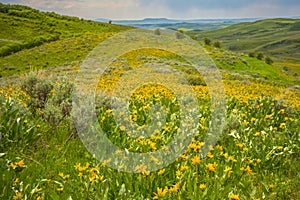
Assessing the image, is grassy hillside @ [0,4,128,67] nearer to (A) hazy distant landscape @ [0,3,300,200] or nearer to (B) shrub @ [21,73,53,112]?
(B) shrub @ [21,73,53,112]

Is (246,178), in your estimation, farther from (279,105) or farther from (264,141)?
(279,105)

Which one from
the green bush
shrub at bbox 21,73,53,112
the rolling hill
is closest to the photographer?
the green bush

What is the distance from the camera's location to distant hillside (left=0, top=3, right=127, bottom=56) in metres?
44.9

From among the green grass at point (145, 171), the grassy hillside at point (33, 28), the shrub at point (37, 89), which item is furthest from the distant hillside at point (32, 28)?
the green grass at point (145, 171)

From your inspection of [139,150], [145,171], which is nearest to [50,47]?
[139,150]

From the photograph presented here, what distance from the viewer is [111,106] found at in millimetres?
6492

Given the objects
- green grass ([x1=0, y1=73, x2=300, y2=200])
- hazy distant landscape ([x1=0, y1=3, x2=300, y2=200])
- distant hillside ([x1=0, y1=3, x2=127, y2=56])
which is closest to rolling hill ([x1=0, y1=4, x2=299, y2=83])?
distant hillside ([x1=0, y1=3, x2=127, y2=56])

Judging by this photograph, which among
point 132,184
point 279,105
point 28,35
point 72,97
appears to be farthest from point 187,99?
point 28,35

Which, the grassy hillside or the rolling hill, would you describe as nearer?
the rolling hill

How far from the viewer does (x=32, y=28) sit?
55531 mm

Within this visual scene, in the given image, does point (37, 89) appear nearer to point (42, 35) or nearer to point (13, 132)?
point (13, 132)

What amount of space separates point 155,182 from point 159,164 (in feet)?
0.90

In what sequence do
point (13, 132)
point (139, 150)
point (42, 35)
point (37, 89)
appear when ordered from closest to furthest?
1. point (139, 150)
2. point (13, 132)
3. point (37, 89)
4. point (42, 35)

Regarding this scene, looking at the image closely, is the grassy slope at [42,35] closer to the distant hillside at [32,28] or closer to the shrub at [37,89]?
the distant hillside at [32,28]
